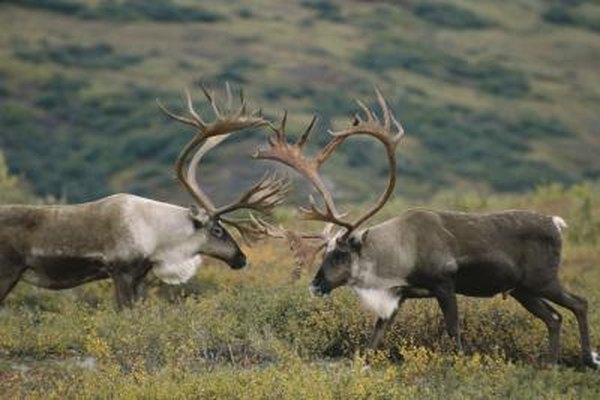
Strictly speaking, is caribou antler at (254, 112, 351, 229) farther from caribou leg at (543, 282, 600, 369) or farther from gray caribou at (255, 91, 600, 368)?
caribou leg at (543, 282, 600, 369)

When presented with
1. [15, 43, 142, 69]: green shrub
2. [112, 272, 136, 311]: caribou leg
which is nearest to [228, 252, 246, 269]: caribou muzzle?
[112, 272, 136, 311]: caribou leg

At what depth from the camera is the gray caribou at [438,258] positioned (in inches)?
478

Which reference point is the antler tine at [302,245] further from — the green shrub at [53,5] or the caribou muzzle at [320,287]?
the green shrub at [53,5]

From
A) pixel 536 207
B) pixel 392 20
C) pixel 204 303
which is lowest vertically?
pixel 392 20

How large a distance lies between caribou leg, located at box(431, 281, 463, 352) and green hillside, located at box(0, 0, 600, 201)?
49.9 metres

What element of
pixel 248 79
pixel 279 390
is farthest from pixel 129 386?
pixel 248 79

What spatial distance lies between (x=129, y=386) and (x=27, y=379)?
140 centimetres

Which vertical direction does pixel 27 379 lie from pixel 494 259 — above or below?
below

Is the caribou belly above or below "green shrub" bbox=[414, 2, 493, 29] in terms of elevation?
above

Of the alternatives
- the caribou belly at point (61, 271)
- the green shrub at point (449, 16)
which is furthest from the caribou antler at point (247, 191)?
the green shrub at point (449, 16)

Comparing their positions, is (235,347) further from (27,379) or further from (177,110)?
(177,110)

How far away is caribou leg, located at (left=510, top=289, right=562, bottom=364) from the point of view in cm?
1227

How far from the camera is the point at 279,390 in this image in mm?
10383

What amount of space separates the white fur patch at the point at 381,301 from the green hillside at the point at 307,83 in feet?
162
